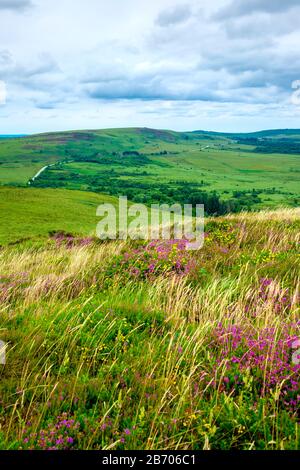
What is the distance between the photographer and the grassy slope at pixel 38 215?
30.5 m

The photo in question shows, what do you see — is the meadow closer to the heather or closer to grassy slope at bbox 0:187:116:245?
the heather

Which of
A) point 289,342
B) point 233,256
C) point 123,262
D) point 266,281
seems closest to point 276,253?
point 233,256

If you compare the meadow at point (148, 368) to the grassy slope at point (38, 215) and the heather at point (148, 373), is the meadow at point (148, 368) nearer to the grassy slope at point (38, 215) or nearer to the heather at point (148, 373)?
the heather at point (148, 373)

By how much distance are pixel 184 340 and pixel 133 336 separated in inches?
26.0

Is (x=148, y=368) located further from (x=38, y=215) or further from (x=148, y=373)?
(x=38, y=215)

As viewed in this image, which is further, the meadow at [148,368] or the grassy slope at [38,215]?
the grassy slope at [38,215]

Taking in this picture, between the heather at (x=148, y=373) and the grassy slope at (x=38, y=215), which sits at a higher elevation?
the heather at (x=148, y=373)

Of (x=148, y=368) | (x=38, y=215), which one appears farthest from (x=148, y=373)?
(x=38, y=215)

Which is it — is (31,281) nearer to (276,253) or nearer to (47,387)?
(47,387)

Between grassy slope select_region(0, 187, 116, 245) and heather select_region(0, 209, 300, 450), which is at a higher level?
heather select_region(0, 209, 300, 450)

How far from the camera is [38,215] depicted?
3831 centimetres

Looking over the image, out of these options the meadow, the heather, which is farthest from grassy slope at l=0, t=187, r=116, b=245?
the heather

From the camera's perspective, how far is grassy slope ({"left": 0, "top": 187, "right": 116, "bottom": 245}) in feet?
100

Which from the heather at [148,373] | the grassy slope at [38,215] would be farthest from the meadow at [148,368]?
the grassy slope at [38,215]
